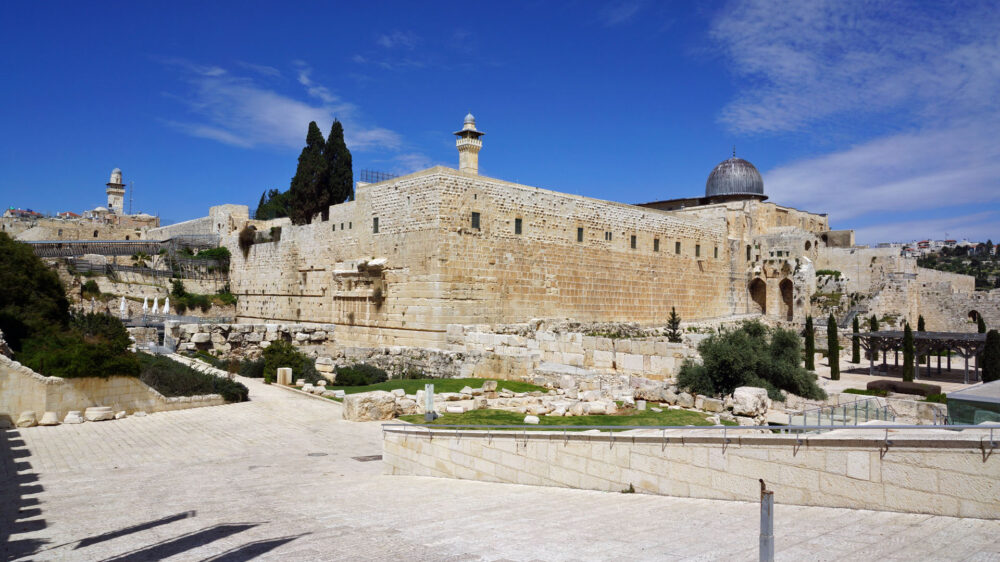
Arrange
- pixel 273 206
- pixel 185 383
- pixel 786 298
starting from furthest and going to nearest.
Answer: pixel 273 206
pixel 786 298
pixel 185 383

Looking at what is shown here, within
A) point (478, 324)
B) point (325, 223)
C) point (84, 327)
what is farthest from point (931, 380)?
point (84, 327)

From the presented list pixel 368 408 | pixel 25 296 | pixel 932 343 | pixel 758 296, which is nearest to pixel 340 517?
pixel 368 408

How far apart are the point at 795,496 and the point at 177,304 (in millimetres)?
29746

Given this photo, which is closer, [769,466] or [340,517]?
[769,466]

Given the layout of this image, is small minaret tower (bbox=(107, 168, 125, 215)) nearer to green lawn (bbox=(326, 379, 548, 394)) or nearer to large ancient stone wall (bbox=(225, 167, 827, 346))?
large ancient stone wall (bbox=(225, 167, 827, 346))

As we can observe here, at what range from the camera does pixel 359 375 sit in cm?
1659

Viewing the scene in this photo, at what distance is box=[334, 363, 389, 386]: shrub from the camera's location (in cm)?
1642

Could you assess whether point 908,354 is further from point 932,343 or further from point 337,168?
point 337,168

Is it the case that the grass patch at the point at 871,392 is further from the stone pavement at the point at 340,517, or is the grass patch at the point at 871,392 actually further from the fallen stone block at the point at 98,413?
the fallen stone block at the point at 98,413

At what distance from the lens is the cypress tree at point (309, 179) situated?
29891 millimetres

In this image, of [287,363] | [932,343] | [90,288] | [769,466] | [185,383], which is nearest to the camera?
[769,466]

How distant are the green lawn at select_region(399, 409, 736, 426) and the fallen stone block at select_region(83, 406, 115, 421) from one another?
5119mm

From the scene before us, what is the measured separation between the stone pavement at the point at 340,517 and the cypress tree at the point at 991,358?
16.4m

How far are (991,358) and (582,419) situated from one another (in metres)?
13.7
